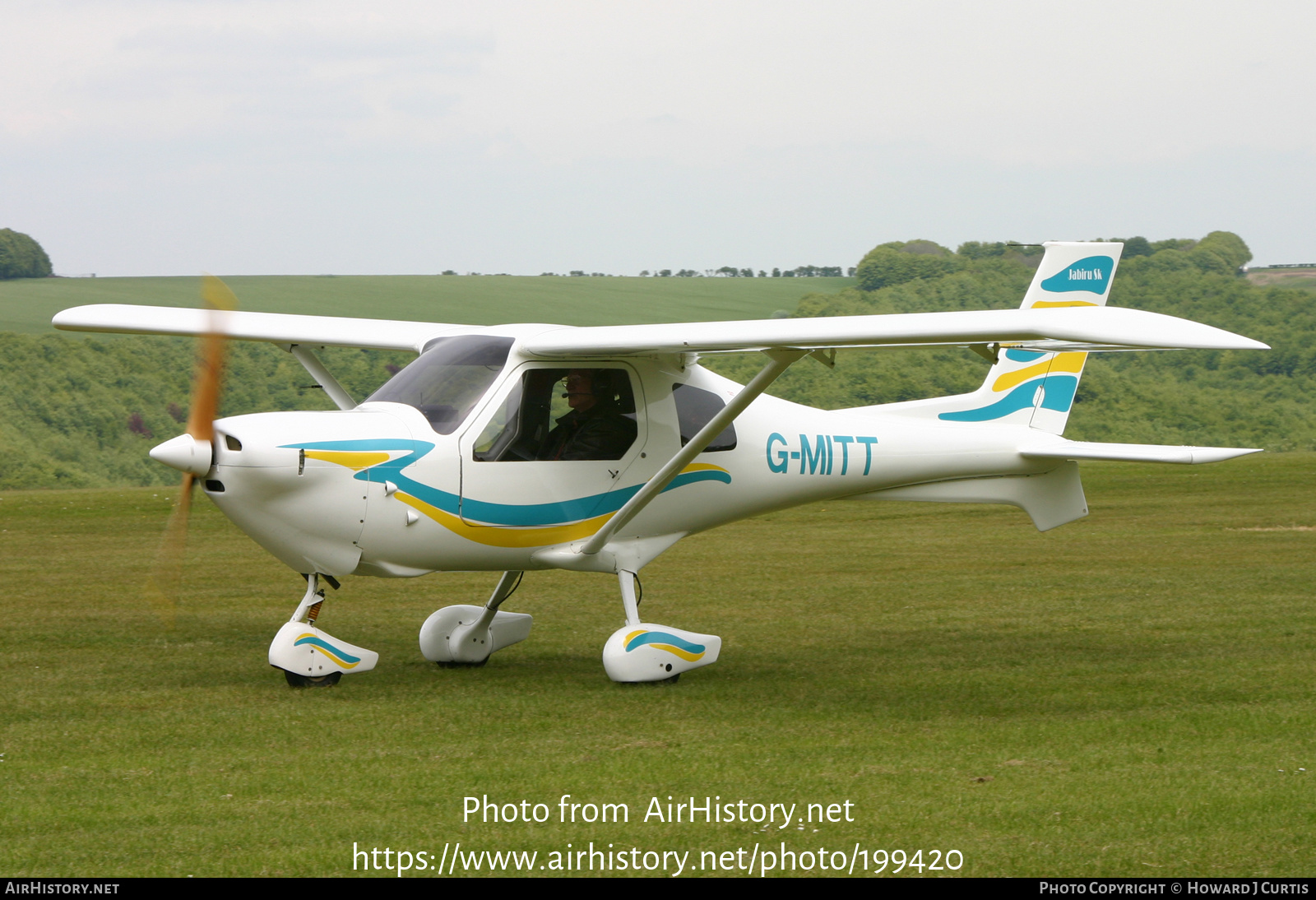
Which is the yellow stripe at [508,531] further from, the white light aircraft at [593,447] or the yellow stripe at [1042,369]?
the yellow stripe at [1042,369]

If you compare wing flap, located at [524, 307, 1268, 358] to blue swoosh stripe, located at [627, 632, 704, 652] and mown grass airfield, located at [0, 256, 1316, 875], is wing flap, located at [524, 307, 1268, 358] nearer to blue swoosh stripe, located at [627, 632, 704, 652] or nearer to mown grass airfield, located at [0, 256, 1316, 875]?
blue swoosh stripe, located at [627, 632, 704, 652]

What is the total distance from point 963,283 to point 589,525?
73527 millimetres

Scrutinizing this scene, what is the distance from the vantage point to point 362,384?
2116 inches

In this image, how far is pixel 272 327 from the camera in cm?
1119

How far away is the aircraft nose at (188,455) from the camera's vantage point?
8.45 metres

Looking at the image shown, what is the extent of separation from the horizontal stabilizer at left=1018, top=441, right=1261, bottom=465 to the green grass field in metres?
1.54

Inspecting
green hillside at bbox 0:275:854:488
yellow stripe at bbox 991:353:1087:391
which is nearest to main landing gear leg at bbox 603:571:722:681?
yellow stripe at bbox 991:353:1087:391

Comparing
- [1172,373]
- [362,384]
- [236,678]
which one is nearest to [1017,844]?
[236,678]

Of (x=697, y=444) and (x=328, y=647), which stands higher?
(x=697, y=444)

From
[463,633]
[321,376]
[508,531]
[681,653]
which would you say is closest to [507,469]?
[508,531]

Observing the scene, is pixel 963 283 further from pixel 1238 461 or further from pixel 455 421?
pixel 455 421

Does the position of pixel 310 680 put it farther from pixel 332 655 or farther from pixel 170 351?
pixel 170 351

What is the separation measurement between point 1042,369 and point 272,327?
21.1 ft

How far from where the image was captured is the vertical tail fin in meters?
11.6
